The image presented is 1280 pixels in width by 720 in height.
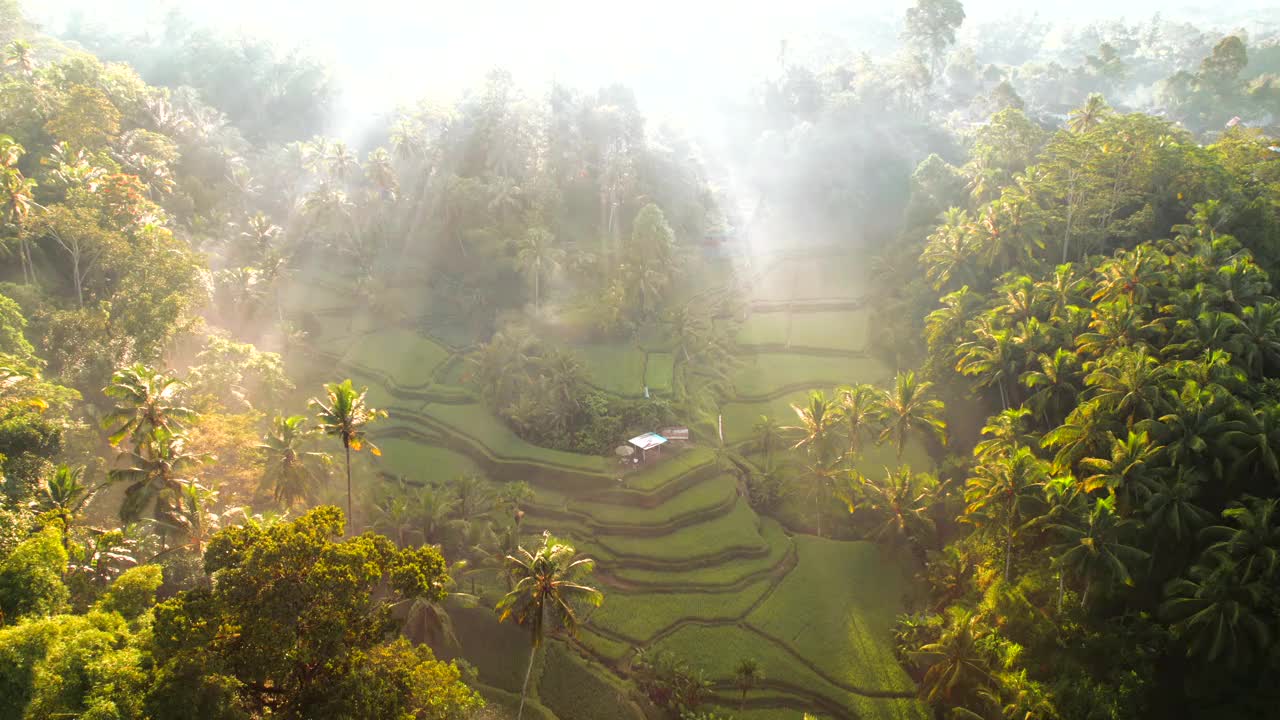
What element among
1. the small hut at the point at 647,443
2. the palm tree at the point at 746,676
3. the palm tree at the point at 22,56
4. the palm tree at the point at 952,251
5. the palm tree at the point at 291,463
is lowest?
the palm tree at the point at 746,676

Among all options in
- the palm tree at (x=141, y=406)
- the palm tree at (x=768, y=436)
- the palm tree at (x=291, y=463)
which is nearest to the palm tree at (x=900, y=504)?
the palm tree at (x=768, y=436)

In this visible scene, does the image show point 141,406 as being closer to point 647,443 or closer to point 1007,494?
point 647,443

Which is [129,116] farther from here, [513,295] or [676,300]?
[676,300]

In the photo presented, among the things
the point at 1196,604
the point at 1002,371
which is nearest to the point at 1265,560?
the point at 1196,604

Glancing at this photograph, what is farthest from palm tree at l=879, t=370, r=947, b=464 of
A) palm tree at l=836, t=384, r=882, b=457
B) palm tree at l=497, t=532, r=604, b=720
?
palm tree at l=497, t=532, r=604, b=720

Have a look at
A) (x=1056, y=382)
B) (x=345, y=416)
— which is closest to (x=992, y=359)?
(x=1056, y=382)

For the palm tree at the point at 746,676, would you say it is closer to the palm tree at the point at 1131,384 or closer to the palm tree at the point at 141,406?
the palm tree at the point at 1131,384

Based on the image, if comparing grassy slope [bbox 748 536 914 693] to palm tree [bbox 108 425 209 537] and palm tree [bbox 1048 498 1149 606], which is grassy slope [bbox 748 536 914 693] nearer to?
palm tree [bbox 1048 498 1149 606]
